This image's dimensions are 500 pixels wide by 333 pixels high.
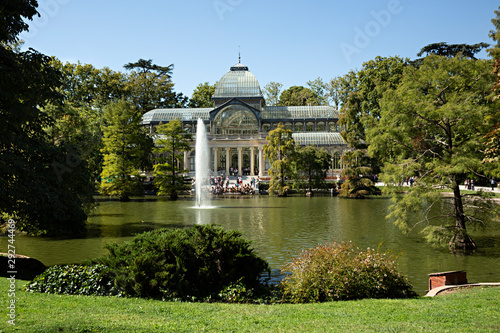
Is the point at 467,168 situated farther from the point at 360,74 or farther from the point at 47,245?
the point at 360,74

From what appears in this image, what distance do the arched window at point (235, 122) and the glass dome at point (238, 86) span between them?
2.97m

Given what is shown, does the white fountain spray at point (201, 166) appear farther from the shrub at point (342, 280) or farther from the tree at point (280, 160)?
the shrub at point (342, 280)

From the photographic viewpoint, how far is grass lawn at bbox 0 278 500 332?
6.63 metres

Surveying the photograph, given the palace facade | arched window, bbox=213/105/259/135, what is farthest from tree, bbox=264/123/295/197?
arched window, bbox=213/105/259/135

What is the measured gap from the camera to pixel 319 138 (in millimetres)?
59844

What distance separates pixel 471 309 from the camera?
792cm

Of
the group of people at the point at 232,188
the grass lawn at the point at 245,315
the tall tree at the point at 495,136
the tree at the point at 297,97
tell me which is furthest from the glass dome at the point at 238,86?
the grass lawn at the point at 245,315

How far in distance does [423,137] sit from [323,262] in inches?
416

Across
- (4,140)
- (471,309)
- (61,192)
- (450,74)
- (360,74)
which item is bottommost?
(471,309)

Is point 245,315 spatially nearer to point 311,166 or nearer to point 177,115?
point 311,166

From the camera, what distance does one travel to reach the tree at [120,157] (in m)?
37.6

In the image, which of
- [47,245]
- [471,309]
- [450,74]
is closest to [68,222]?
[47,245]

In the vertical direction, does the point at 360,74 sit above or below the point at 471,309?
above

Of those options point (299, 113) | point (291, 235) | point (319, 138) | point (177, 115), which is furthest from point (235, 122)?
point (291, 235)
